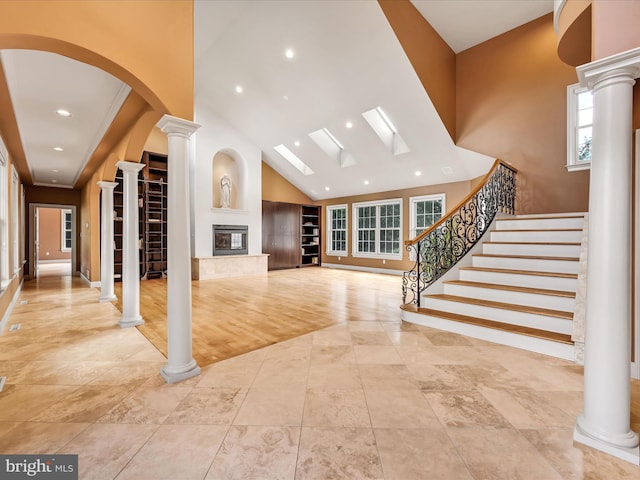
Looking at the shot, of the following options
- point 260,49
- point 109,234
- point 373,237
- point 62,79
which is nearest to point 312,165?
point 373,237

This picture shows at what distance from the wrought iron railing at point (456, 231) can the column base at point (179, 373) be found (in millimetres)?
2836

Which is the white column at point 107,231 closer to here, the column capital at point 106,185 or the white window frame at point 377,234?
the column capital at point 106,185

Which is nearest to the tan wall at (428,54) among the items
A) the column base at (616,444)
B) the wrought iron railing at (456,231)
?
the wrought iron railing at (456,231)

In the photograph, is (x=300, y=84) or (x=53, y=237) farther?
(x=53, y=237)

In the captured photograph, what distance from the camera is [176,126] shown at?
2.33 meters

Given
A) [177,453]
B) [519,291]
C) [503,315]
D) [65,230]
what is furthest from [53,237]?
[519,291]

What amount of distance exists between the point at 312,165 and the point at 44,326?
710 cm

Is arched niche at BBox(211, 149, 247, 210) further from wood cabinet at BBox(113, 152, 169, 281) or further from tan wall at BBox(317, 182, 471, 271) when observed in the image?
tan wall at BBox(317, 182, 471, 271)

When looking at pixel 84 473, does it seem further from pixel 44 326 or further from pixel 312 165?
pixel 312 165

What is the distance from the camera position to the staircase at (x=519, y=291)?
2.98 metres

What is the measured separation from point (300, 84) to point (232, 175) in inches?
151

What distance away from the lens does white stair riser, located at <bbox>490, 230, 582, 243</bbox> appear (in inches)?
153

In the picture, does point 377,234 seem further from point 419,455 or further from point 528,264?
point 419,455

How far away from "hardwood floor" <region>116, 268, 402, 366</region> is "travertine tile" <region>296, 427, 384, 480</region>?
56.4 inches
